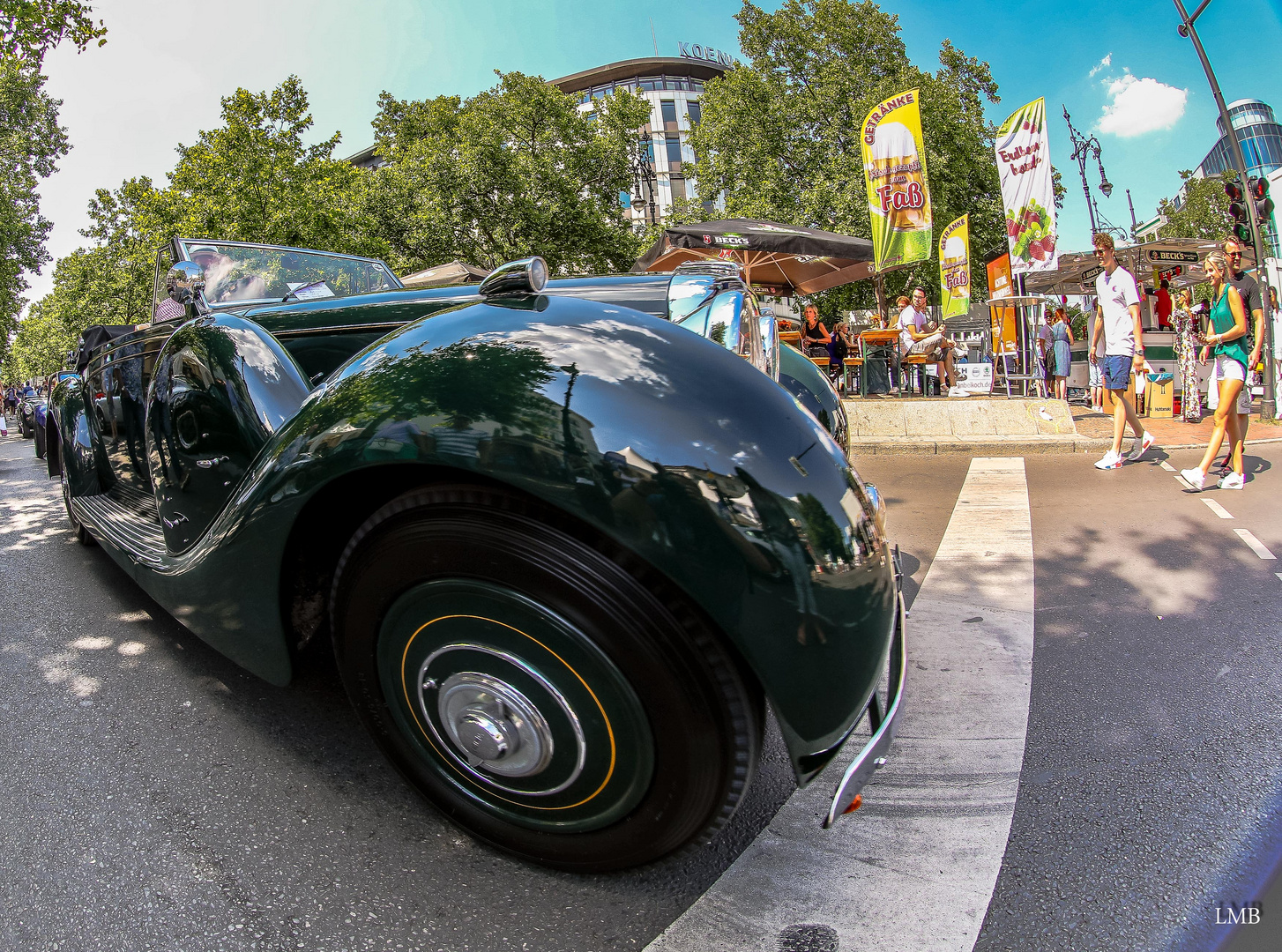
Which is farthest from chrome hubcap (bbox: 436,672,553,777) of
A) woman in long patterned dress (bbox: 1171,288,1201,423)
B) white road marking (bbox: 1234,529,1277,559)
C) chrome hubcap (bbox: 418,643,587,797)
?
woman in long patterned dress (bbox: 1171,288,1201,423)

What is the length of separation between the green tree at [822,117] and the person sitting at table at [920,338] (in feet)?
38.5

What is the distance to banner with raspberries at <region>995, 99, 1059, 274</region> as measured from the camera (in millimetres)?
10523

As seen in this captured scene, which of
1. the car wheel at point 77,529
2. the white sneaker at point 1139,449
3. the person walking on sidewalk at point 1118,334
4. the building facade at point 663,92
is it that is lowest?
the white sneaker at point 1139,449

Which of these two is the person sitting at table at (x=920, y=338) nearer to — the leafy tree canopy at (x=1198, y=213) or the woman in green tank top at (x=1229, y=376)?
the woman in green tank top at (x=1229, y=376)

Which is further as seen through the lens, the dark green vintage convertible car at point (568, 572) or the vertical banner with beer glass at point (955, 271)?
the vertical banner with beer glass at point (955, 271)

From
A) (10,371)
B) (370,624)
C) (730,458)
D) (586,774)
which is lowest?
(586,774)

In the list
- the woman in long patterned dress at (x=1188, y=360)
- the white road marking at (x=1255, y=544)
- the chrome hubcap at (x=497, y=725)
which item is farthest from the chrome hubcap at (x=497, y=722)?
the woman in long patterned dress at (x=1188, y=360)

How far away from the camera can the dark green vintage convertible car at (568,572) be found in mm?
1183

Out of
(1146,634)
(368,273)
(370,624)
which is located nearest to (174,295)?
(368,273)

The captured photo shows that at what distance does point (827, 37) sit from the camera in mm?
24625

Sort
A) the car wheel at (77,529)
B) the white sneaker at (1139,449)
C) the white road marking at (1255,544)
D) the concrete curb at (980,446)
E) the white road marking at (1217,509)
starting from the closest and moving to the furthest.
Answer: the white road marking at (1255,544)
the car wheel at (77,529)
the white road marking at (1217,509)
the white sneaker at (1139,449)
the concrete curb at (980,446)

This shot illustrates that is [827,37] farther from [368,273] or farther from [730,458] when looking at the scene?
[730,458]

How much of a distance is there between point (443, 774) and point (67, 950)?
68 cm

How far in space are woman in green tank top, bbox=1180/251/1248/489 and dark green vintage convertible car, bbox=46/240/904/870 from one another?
4.93 meters
